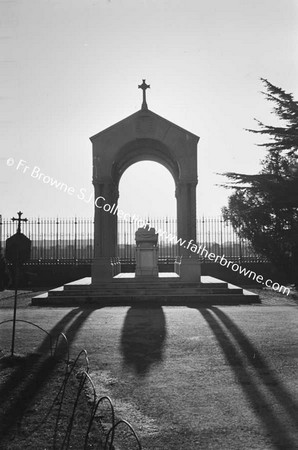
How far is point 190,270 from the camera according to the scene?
1576cm

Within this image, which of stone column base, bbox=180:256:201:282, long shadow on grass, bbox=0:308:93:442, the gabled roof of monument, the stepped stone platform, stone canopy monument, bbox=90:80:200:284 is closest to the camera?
long shadow on grass, bbox=0:308:93:442

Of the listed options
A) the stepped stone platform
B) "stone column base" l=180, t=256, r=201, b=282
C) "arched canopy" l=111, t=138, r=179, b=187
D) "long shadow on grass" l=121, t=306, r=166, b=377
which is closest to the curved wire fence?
"long shadow on grass" l=121, t=306, r=166, b=377

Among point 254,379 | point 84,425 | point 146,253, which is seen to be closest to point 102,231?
point 146,253

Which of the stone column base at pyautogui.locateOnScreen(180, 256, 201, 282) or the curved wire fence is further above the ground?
the stone column base at pyautogui.locateOnScreen(180, 256, 201, 282)

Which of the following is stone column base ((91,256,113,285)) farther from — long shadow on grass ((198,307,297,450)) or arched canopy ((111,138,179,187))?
long shadow on grass ((198,307,297,450))

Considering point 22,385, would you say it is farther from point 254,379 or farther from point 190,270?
point 190,270

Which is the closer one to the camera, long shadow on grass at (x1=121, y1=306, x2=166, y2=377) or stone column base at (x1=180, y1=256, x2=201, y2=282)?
long shadow on grass at (x1=121, y1=306, x2=166, y2=377)

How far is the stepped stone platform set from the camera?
536 inches

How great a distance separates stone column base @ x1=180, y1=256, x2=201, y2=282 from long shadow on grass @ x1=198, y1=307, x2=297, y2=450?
20.5ft

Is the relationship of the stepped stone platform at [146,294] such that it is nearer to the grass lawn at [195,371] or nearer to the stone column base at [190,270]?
the stone column base at [190,270]

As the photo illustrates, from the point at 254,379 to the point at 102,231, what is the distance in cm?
1191

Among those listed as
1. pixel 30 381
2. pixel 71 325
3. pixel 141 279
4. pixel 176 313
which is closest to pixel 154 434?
pixel 30 381

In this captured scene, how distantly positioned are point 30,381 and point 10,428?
142 cm

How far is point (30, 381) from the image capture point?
5105 millimetres
